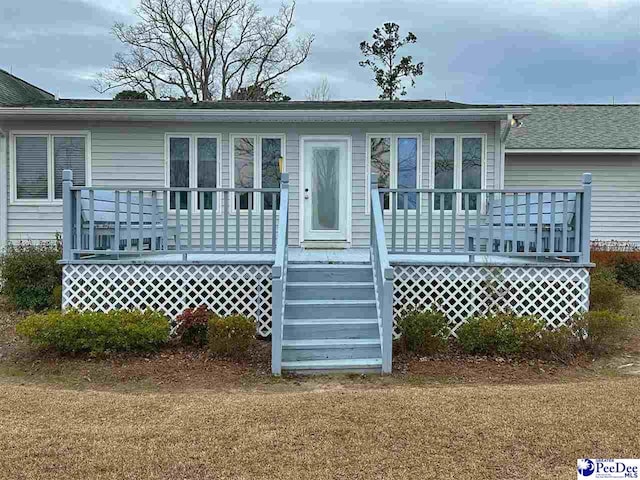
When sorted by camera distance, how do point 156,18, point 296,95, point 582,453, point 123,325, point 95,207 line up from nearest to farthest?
point 582,453
point 123,325
point 95,207
point 156,18
point 296,95

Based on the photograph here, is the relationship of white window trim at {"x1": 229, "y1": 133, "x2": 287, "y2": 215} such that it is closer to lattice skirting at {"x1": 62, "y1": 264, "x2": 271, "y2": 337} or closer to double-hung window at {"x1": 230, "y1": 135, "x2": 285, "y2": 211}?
double-hung window at {"x1": 230, "y1": 135, "x2": 285, "y2": 211}

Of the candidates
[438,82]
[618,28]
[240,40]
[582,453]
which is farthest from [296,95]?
[582,453]

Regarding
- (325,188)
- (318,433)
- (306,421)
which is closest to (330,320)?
(306,421)

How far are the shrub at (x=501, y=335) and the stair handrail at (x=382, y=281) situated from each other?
1.06m

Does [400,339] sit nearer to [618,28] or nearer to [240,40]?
[618,28]

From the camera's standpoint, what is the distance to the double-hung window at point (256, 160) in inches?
391

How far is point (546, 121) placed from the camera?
14.8m

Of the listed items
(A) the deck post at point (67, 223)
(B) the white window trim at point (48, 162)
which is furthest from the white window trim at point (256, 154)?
(A) the deck post at point (67, 223)

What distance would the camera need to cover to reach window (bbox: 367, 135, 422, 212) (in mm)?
9859

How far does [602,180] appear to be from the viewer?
1276 centimetres

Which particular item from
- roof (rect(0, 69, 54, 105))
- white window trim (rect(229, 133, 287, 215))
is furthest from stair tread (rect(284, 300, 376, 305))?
roof (rect(0, 69, 54, 105))

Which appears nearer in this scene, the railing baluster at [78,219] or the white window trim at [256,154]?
the railing baluster at [78,219]

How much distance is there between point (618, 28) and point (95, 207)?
1810cm

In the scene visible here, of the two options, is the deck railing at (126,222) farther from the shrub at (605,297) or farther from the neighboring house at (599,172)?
the neighboring house at (599,172)
